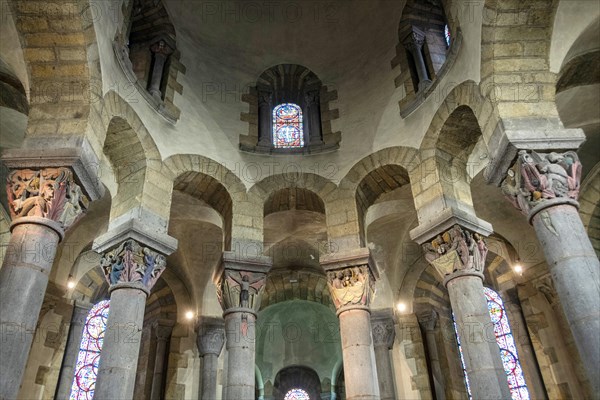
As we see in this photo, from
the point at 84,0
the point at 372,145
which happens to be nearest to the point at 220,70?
the point at 372,145

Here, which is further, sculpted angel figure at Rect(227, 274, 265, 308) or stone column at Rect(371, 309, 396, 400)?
stone column at Rect(371, 309, 396, 400)

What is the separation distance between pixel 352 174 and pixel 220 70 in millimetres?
3839

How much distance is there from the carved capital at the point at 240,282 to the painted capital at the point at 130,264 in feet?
3.87

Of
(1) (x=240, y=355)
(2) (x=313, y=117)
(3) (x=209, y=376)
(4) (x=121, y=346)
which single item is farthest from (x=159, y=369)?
(2) (x=313, y=117)

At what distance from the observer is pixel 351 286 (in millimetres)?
8250

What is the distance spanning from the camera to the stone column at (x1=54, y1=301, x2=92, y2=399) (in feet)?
35.6

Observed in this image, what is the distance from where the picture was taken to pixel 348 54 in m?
11.2

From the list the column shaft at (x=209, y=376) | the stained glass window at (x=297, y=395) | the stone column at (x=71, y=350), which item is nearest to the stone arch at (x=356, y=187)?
the column shaft at (x=209, y=376)

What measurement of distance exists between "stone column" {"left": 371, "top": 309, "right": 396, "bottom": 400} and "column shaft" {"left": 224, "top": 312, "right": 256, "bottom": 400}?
4.14 metres

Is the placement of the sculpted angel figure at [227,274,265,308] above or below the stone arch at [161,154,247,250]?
below

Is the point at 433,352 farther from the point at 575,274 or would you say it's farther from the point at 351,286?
the point at 575,274

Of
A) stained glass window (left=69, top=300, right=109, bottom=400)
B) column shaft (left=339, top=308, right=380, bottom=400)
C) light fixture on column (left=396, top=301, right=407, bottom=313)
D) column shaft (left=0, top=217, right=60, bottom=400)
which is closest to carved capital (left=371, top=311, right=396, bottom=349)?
light fixture on column (left=396, top=301, right=407, bottom=313)

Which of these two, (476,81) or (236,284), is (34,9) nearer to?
(236,284)

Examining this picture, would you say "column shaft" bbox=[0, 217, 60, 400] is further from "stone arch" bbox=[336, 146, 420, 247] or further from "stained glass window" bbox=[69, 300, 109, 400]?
"stained glass window" bbox=[69, 300, 109, 400]
